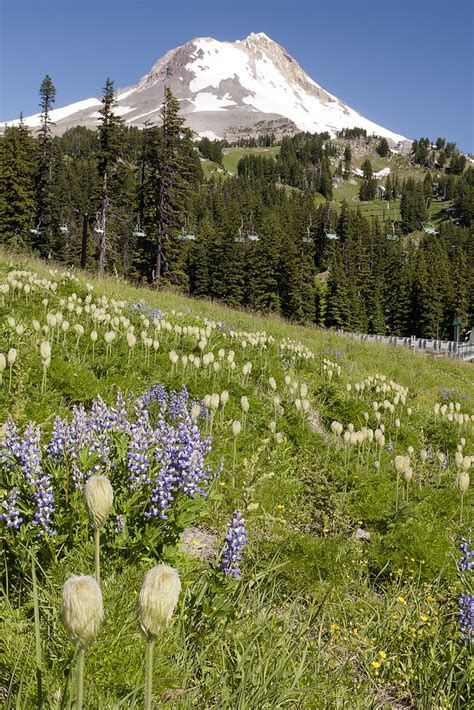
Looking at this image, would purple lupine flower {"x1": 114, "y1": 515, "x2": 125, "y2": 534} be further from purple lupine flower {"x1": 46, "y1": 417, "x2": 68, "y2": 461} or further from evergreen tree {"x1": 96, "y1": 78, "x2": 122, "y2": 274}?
evergreen tree {"x1": 96, "y1": 78, "x2": 122, "y2": 274}

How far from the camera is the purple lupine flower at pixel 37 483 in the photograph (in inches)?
98.4

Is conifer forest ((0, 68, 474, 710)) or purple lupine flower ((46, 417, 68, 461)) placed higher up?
purple lupine flower ((46, 417, 68, 461))

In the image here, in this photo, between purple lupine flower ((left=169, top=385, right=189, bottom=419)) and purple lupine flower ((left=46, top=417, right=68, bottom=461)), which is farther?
purple lupine flower ((left=169, top=385, right=189, bottom=419))

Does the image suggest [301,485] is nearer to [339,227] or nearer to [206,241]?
[206,241]

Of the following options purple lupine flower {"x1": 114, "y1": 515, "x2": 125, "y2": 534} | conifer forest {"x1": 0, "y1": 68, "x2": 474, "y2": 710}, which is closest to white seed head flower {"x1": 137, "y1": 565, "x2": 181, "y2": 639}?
conifer forest {"x1": 0, "y1": 68, "x2": 474, "y2": 710}

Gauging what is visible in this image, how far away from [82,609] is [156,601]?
167mm

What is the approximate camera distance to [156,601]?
3.91 ft

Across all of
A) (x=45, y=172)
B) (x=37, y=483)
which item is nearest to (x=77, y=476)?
(x=37, y=483)

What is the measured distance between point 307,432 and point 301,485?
132 centimetres

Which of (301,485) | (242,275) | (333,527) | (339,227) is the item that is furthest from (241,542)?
(339,227)

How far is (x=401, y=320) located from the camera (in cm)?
8738

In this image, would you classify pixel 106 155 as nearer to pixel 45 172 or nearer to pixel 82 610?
pixel 45 172

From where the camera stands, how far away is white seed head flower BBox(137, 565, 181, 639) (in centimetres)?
117

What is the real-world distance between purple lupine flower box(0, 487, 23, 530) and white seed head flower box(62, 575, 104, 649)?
1407mm
